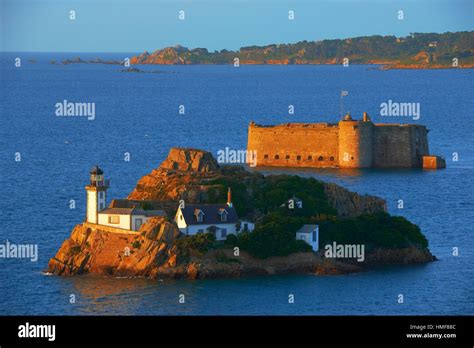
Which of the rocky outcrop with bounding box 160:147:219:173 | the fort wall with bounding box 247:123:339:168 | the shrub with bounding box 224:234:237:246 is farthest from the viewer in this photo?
the fort wall with bounding box 247:123:339:168

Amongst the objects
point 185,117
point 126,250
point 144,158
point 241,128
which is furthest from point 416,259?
point 185,117

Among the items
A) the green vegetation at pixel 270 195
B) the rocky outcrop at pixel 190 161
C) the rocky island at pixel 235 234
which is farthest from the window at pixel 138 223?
the rocky outcrop at pixel 190 161

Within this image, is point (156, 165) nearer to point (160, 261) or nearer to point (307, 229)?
point (307, 229)

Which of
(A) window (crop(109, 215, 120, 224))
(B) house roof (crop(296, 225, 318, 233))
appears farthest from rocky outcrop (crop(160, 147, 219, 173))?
(B) house roof (crop(296, 225, 318, 233))

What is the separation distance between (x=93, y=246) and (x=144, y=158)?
51.9m

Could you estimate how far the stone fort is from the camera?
120812 mm

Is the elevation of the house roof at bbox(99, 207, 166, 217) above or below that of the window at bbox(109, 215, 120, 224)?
above

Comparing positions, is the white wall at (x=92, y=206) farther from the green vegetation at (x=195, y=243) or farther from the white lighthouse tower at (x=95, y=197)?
the green vegetation at (x=195, y=243)

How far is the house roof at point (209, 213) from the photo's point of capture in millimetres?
76875

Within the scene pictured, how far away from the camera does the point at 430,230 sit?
92.1 meters

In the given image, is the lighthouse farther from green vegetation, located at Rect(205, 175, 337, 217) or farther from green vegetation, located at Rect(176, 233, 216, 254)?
green vegetation, located at Rect(176, 233, 216, 254)

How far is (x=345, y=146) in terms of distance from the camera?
396 ft

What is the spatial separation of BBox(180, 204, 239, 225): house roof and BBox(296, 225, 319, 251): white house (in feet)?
10.2
